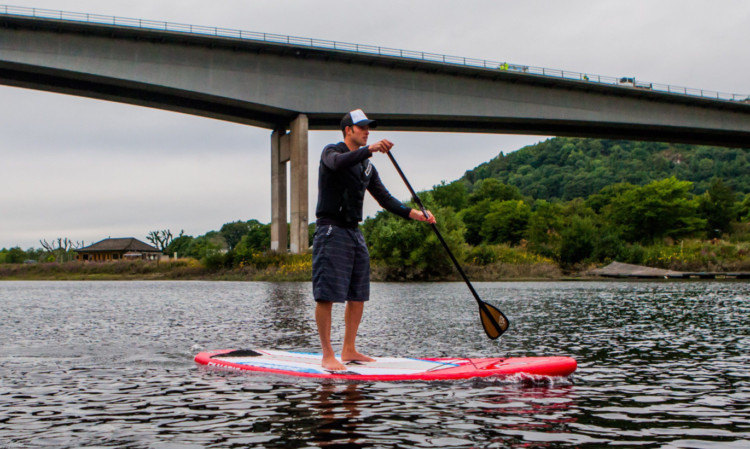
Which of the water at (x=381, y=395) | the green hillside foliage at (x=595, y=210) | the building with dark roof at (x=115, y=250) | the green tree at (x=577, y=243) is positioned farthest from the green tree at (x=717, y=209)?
the building with dark roof at (x=115, y=250)

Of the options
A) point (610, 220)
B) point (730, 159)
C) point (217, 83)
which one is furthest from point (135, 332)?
point (730, 159)

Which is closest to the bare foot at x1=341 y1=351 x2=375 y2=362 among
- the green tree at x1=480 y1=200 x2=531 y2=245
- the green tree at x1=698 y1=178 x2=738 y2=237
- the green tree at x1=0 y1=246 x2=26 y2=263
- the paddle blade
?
the paddle blade

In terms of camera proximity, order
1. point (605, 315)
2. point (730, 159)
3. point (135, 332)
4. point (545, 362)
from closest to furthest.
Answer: point (545, 362), point (135, 332), point (605, 315), point (730, 159)

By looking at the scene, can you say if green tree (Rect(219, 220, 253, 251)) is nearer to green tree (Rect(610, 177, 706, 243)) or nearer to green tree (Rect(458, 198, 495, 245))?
green tree (Rect(458, 198, 495, 245))

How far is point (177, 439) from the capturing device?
4.55m

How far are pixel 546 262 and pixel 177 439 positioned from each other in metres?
47.1

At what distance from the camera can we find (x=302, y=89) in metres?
44.1

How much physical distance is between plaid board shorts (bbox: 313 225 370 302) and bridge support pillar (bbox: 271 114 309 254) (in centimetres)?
3802

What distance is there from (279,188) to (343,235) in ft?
140

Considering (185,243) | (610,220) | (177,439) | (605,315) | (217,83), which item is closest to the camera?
(177,439)

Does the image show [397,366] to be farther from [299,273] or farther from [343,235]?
[299,273]

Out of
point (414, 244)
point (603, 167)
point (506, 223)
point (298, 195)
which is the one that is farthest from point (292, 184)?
point (603, 167)

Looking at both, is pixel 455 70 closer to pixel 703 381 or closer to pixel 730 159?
pixel 703 381

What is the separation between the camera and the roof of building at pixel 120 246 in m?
116
